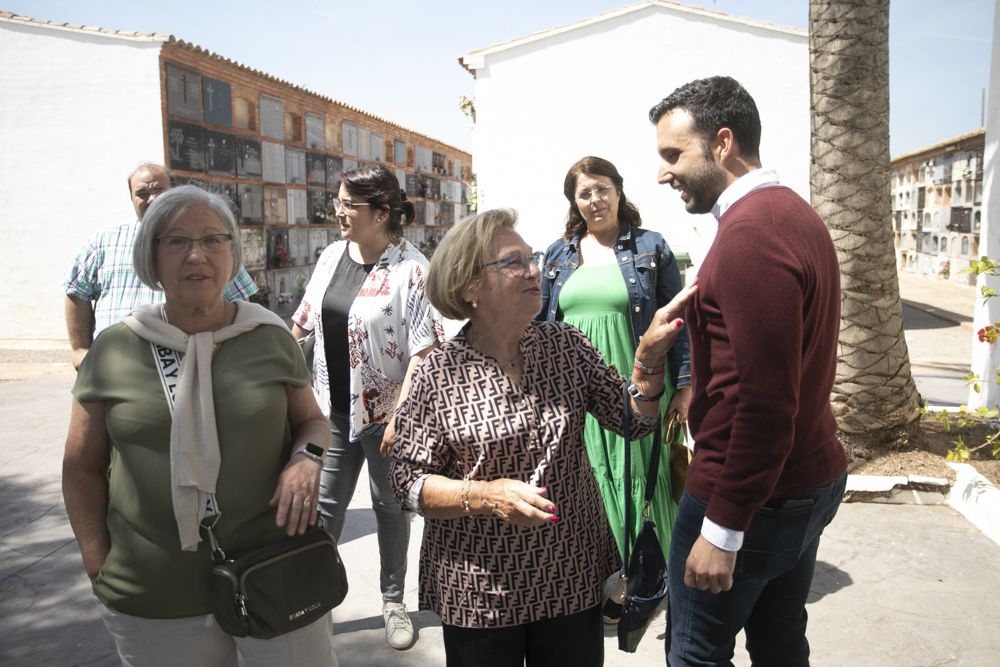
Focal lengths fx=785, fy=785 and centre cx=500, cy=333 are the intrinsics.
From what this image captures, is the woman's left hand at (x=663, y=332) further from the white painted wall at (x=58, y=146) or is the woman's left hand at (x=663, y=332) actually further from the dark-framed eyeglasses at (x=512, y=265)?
the white painted wall at (x=58, y=146)

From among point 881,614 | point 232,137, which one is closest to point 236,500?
point 881,614

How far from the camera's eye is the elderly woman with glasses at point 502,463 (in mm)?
1893

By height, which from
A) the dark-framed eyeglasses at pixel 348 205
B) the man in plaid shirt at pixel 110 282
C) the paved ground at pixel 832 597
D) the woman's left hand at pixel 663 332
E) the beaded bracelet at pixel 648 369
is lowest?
the paved ground at pixel 832 597

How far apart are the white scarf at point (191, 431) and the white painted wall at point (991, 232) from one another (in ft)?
18.3

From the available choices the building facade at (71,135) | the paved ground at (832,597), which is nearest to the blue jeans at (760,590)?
the paved ground at (832,597)

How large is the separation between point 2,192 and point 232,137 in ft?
14.8

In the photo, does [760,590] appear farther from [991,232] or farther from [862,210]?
[991,232]

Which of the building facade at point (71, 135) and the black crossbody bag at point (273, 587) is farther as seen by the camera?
the building facade at point (71, 135)

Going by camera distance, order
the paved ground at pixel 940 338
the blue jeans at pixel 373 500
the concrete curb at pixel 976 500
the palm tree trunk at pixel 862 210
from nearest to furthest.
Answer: the blue jeans at pixel 373 500 → the concrete curb at pixel 976 500 → the palm tree trunk at pixel 862 210 → the paved ground at pixel 940 338

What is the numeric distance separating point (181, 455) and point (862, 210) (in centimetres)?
444

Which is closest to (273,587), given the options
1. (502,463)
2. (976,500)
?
(502,463)

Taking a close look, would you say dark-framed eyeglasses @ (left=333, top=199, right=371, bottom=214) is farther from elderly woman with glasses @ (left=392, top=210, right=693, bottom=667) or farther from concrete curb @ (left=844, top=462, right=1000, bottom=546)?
concrete curb @ (left=844, top=462, right=1000, bottom=546)

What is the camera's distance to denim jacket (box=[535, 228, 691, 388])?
3.32m

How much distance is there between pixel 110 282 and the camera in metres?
3.07
